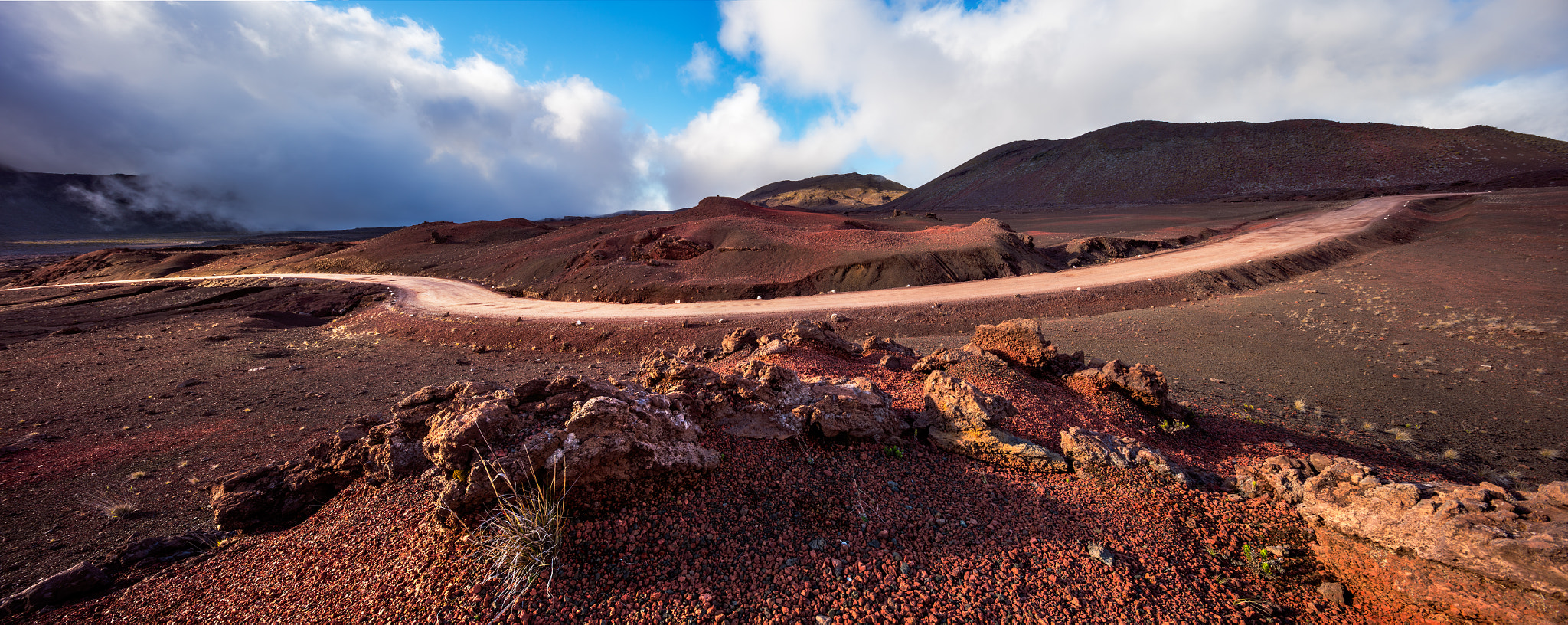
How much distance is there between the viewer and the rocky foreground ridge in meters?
2.85

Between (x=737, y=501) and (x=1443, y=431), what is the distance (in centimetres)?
959

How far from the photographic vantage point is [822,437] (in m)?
4.40

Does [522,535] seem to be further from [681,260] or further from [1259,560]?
[681,260]

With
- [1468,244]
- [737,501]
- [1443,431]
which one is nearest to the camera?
[737,501]

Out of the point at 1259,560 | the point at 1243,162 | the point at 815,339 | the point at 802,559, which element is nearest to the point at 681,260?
the point at 815,339

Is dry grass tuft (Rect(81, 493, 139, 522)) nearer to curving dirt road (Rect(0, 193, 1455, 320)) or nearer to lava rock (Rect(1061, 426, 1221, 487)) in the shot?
lava rock (Rect(1061, 426, 1221, 487))

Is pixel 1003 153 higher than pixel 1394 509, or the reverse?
pixel 1003 153

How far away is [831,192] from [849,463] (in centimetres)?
12649

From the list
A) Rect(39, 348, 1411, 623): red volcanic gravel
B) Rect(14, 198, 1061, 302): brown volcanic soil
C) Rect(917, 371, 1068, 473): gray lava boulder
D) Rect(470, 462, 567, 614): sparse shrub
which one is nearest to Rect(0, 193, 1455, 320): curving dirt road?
Rect(14, 198, 1061, 302): brown volcanic soil

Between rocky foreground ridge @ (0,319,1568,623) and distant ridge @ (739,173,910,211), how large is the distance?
9663cm

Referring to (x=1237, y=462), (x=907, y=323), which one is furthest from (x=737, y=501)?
(x=907, y=323)

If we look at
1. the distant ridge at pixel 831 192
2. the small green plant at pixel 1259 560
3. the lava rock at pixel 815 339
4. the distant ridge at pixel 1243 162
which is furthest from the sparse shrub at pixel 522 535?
the distant ridge at pixel 831 192

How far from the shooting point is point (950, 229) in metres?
26.1

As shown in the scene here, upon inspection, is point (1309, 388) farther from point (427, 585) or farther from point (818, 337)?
point (427, 585)
